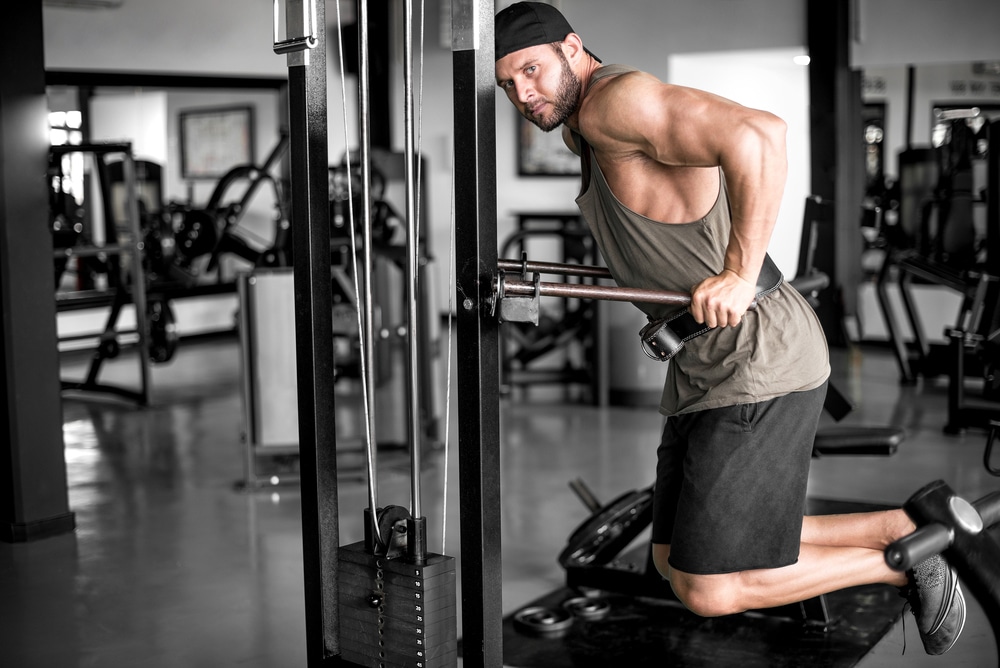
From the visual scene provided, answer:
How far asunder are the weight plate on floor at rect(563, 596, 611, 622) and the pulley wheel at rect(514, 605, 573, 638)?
0.11 feet

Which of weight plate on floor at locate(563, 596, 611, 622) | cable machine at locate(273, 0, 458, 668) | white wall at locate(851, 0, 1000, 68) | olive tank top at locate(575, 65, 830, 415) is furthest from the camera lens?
white wall at locate(851, 0, 1000, 68)

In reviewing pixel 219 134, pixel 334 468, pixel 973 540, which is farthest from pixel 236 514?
pixel 219 134

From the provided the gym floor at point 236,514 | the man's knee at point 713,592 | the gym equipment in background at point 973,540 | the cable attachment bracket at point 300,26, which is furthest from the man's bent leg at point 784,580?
the cable attachment bracket at point 300,26

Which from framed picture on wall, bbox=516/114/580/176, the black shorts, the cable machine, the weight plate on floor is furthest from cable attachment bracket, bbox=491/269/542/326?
framed picture on wall, bbox=516/114/580/176

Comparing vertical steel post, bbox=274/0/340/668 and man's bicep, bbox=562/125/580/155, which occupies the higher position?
man's bicep, bbox=562/125/580/155

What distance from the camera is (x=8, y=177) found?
4238mm

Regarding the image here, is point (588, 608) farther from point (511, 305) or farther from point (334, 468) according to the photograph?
point (511, 305)

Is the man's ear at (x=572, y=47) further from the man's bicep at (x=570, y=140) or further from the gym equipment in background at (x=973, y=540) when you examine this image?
the gym equipment in background at (x=973, y=540)

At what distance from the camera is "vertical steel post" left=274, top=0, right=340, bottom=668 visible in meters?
2.33

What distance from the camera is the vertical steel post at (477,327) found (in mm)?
2047

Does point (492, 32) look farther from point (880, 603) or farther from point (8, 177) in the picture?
point (8, 177)

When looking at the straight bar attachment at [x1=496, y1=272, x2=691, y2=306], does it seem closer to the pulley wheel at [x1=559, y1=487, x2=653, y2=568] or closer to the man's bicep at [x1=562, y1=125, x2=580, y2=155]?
the man's bicep at [x1=562, y1=125, x2=580, y2=155]

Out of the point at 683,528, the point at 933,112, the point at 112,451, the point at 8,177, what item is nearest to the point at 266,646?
the point at 683,528

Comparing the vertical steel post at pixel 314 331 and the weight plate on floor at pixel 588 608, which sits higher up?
the vertical steel post at pixel 314 331
